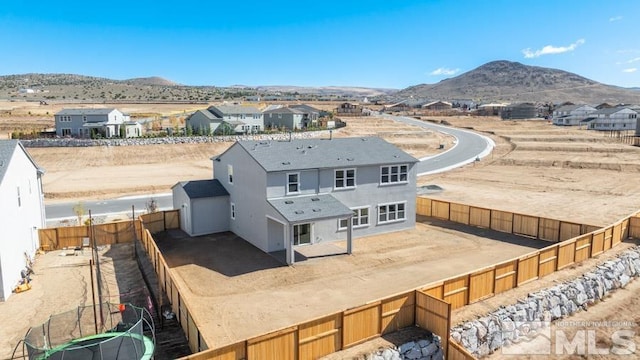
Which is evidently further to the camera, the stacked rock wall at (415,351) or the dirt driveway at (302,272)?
the dirt driveway at (302,272)

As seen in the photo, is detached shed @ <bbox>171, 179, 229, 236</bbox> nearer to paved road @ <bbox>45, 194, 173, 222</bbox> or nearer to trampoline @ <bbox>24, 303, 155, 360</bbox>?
paved road @ <bbox>45, 194, 173, 222</bbox>

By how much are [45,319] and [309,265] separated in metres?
12.2

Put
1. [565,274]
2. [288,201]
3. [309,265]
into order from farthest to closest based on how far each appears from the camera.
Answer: [288,201]
[309,265]
[565,274]

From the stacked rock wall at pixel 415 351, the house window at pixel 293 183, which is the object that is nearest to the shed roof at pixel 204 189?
the house window at pixel 293 183

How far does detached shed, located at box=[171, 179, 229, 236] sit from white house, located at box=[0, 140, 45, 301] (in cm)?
871

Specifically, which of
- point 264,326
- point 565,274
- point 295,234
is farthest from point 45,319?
point 565,274

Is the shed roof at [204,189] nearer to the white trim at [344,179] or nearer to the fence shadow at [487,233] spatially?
the white trim at [344,179]

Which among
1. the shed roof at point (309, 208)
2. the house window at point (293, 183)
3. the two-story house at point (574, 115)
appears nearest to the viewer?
the shed roof at point (309, 208)

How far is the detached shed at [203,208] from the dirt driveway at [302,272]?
91 cm

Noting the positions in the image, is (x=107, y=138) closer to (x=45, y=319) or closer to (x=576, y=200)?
(x=45, y=319)

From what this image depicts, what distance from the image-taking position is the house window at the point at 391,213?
31.3m

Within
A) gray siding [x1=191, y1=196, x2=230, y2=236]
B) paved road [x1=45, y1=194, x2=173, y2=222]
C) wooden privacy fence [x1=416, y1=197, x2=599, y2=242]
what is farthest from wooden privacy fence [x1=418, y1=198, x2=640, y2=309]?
paved road [x1=45, y1=194, x2=173, y2=222]

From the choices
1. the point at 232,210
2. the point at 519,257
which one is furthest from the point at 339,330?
the point at 232,210

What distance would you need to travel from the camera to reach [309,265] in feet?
81.8
